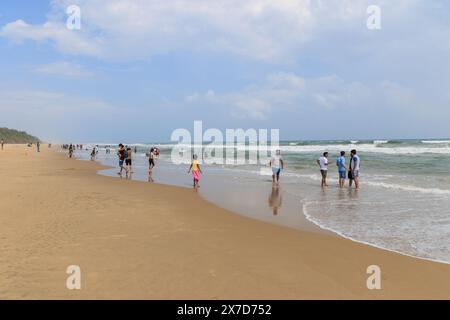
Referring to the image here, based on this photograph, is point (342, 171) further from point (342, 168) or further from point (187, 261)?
point (187, 261)

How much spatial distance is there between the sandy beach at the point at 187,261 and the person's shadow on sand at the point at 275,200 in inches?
80.0

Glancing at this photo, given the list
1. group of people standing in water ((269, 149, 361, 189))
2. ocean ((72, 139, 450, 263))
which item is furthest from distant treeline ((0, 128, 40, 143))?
ocean ((72, 139, 450, 263))

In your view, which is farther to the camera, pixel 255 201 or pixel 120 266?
pixel 255 201

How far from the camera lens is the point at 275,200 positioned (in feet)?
41.3

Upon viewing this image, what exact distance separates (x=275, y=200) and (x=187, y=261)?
735cm

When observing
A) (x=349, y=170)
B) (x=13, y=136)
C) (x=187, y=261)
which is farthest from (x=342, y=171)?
A: (x=13, y=136)

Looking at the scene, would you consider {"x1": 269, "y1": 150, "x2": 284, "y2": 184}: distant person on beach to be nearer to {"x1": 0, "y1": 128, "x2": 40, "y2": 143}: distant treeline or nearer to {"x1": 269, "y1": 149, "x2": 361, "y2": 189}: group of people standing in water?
{"x1": 269, "y1": 149, "x2": 361, "y2": 189}: group of people standing in water

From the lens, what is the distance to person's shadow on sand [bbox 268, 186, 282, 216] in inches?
430

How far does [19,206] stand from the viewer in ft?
32.2

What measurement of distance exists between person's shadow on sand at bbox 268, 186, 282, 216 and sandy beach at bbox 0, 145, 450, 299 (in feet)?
6.66

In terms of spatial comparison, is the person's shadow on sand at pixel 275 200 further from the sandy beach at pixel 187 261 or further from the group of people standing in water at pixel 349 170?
the group of people standing in water at pixel 349 170
